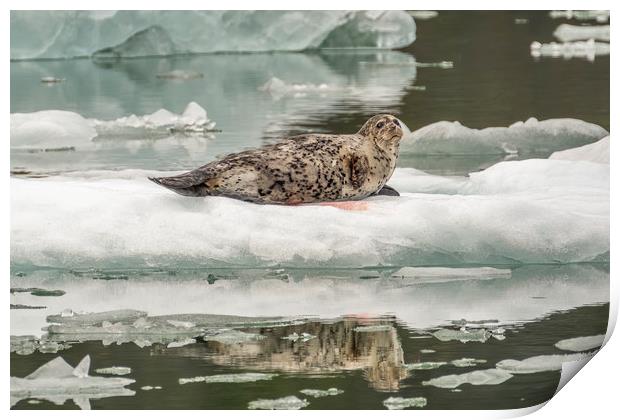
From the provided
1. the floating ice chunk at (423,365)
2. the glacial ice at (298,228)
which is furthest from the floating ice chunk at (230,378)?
the glacial ice at (298,228)

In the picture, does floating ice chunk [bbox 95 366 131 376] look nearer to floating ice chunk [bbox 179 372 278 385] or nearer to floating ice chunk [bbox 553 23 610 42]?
floating ice chunk [bbox 179 372 278 385]

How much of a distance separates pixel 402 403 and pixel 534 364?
3.12ft

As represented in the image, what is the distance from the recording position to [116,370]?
827cm

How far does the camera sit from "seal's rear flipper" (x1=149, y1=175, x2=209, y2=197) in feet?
31.3

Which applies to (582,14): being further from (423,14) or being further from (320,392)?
(320,392)

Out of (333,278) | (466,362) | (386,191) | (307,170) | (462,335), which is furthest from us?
(386,191)

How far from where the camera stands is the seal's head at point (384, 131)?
395 inches

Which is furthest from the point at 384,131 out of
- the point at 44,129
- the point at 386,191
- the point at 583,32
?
the point at 44,129

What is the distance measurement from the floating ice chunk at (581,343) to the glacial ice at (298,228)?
689 millimetres

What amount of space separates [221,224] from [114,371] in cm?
146

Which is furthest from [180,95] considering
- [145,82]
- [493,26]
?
[493,26]

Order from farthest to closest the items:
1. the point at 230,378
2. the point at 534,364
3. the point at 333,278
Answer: the point at 333,278, the point at 534,364, the point at 230,378

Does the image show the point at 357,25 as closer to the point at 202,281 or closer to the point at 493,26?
the point at 493,26

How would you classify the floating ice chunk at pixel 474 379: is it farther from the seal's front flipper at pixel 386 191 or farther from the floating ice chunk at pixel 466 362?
the seal's front flipper at pixel 386 191
